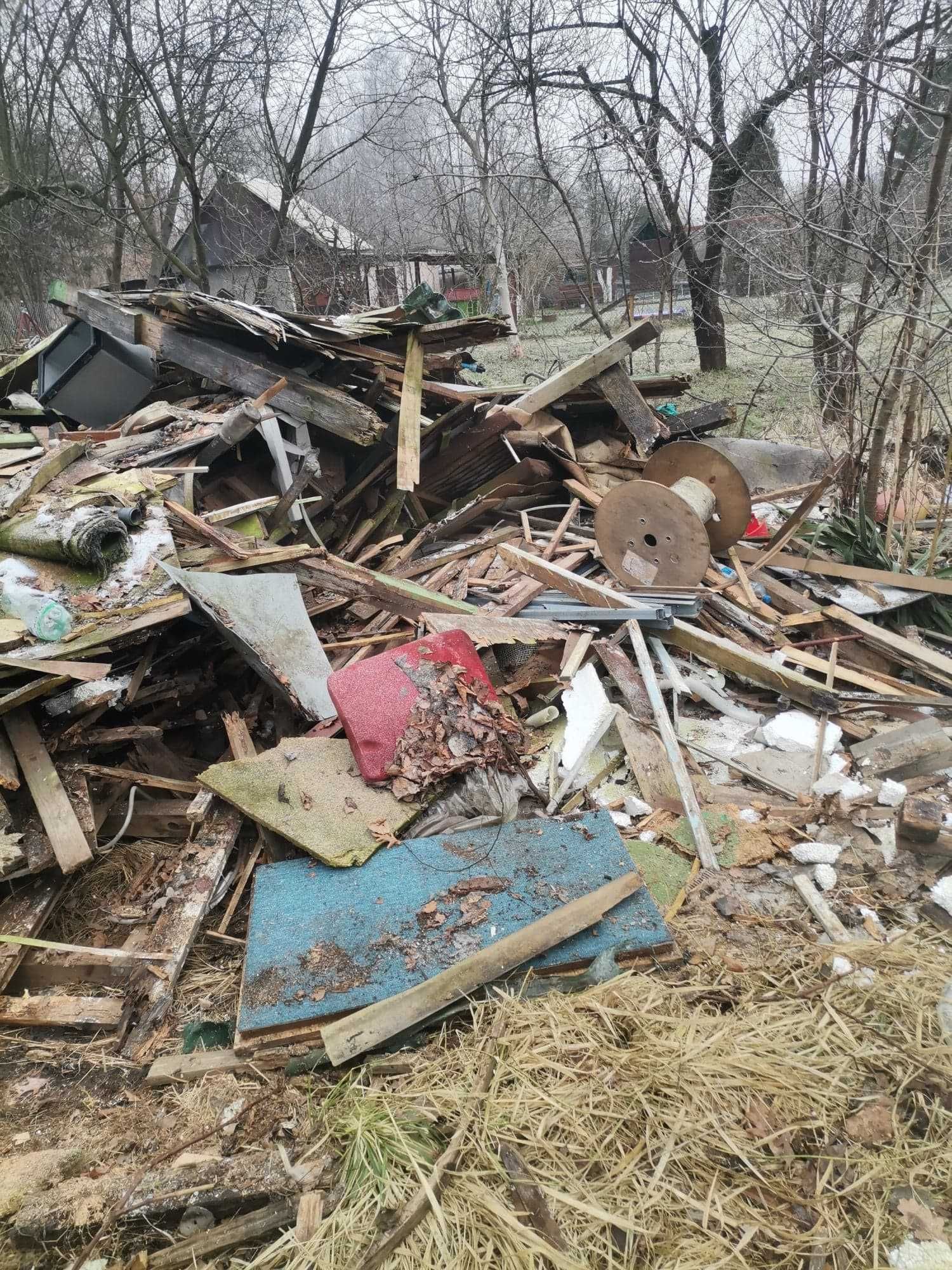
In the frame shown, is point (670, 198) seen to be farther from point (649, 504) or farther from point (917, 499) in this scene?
point (649, 504)

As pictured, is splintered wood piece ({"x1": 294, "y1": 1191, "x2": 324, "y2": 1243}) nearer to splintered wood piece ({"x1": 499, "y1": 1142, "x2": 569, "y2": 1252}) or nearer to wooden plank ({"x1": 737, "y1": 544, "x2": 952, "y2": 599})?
A: splintered wood piece ({"x1": 499, "y1": 1142, "x2": 569, "y2": 1252})

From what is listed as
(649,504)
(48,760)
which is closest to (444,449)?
(649,504)

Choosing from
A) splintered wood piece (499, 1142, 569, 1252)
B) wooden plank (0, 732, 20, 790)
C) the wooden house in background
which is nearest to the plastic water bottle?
wooden plank (0, 732, 20, 790)

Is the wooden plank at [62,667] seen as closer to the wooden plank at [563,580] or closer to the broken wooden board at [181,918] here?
the broken wooden board at [181,918]

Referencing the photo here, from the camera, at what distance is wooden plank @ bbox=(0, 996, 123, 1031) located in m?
2.72

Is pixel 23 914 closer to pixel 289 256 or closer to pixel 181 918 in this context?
pixel 181 918

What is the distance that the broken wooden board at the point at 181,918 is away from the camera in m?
2.71

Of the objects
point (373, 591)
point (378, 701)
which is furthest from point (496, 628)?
point (378, 701)

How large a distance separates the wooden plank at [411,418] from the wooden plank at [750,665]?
2.54m

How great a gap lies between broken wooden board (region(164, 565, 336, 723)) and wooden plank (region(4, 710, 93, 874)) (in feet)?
3.28

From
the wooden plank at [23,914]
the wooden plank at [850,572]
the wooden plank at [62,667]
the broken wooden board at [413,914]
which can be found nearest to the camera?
the broken wooden board at [413,914]

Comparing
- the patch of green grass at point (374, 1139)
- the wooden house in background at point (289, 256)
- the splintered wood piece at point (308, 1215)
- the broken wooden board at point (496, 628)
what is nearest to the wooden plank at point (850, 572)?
Result: the broken wooden board at point (496, 628)

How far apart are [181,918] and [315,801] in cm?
72

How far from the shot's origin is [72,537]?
4.04 m
